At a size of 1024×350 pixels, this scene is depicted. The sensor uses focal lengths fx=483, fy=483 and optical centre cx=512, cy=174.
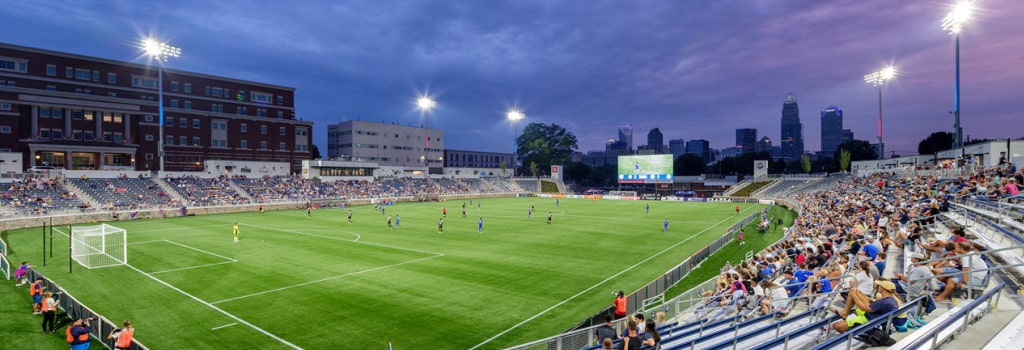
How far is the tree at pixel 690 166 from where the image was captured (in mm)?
141500

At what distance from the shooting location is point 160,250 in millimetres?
30906

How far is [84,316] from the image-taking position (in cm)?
1538

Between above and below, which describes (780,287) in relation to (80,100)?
below

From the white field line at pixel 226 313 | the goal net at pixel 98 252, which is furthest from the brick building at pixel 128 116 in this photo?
the white field line at pixel 226 313

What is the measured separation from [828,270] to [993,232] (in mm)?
7697

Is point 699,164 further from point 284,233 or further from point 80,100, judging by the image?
point 80,100

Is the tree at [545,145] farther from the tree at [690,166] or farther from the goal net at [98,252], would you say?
the goal net at [98,252]

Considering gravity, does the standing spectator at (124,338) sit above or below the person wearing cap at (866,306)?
below

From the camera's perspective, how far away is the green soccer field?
16359mm

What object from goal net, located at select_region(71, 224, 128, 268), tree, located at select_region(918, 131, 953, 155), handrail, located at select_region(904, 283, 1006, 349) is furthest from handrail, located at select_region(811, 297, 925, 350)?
tree, located at select_region(918, 131, 953, 155)

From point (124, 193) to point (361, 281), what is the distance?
160 feet

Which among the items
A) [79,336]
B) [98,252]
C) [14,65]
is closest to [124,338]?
[79,336]

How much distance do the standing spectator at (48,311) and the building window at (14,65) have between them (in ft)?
240

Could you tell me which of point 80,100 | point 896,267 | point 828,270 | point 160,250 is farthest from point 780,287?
point 80,100
